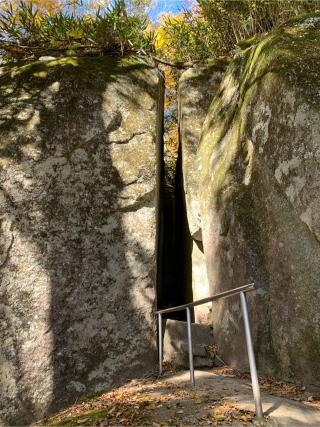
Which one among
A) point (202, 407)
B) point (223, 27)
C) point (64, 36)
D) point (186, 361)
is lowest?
point (202, 407)

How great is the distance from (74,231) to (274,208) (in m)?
2.93

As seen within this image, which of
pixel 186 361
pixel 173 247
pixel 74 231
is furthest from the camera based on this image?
pixel 173 247

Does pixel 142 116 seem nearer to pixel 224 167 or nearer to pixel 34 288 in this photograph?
pixel 224 167

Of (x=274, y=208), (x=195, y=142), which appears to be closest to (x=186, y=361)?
(x=274, y=208)

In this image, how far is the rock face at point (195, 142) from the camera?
7.00 metres

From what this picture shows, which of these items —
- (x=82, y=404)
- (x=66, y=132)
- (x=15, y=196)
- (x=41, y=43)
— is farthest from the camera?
(x=41, y=43)

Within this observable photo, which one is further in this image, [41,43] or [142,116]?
[41,43]

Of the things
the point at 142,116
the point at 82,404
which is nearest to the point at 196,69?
the point at 142,116

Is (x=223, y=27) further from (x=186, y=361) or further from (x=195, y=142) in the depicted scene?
(x=186, y=361)

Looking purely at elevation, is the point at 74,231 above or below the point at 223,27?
below

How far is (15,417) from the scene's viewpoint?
500cm

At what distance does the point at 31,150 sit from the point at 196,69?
159 inches

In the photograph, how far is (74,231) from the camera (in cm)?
596

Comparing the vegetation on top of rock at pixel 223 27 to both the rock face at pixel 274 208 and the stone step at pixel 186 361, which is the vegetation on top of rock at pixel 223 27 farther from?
the stone step at pixel 186 361
